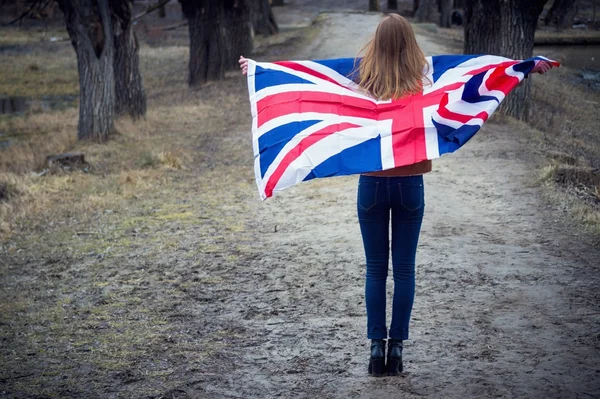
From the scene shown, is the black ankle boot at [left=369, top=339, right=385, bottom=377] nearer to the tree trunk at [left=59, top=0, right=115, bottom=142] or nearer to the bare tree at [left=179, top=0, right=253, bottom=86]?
the tree trunk at [left=59, top=0, right=115, bottom=142]

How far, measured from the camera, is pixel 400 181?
4609 millimetres

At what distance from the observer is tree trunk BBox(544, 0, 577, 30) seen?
4041 cm

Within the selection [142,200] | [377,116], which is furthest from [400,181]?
[142,200]

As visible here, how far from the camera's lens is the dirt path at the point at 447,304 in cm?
477

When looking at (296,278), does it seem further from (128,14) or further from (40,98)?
(40,98)

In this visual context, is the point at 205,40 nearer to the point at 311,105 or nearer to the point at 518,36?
the point at 518,36

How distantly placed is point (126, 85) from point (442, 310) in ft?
39.9

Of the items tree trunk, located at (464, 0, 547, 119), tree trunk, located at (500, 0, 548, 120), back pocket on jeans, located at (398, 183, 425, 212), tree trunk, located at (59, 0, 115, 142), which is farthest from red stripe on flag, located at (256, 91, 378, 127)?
tree trunk, located at (500, 0, 548, 120)

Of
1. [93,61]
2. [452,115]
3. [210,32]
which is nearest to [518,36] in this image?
[93,61]

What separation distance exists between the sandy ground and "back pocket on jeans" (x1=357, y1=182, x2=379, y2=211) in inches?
40.4

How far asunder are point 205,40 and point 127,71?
6.15 m

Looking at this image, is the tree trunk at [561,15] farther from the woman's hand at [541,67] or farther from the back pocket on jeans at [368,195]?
the back pocket on jeans at [368,195]

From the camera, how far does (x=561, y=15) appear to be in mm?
40656

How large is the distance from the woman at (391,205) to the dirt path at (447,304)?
0.93ft
